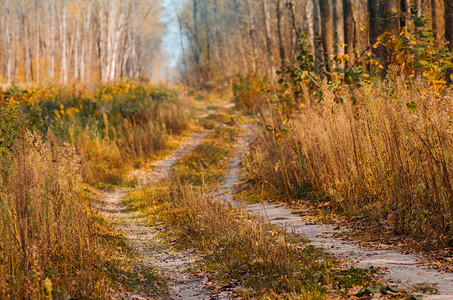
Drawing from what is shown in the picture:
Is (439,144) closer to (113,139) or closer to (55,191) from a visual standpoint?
(55,191)

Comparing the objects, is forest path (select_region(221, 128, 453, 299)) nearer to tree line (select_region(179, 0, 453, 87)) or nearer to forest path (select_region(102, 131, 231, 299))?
forest path (select_region(102, 131, 231, 299))

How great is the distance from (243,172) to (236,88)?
1247 cm

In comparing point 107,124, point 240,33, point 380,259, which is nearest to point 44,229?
point 380,259

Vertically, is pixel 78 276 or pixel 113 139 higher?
pixel 113 139

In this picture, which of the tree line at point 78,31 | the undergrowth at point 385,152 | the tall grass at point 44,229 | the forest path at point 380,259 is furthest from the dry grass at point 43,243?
the tree line at point 78,31

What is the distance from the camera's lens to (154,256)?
507 centimetres

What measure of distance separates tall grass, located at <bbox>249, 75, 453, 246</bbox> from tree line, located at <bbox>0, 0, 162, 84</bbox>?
75.8 feet

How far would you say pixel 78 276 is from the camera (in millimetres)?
3305

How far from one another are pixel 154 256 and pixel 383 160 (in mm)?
3121

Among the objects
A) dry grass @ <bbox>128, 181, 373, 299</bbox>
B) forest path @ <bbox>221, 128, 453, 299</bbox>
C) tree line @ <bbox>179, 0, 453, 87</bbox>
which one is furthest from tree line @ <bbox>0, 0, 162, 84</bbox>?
Result: forest path @ <bbox>221, 128, 453, 299</bbox>

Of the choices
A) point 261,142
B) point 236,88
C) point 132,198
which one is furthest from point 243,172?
point 236,88

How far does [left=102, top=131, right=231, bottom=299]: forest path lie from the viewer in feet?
12.5

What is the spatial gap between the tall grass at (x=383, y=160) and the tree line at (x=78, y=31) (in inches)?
909

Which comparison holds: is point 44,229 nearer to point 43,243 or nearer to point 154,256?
point 43,243
